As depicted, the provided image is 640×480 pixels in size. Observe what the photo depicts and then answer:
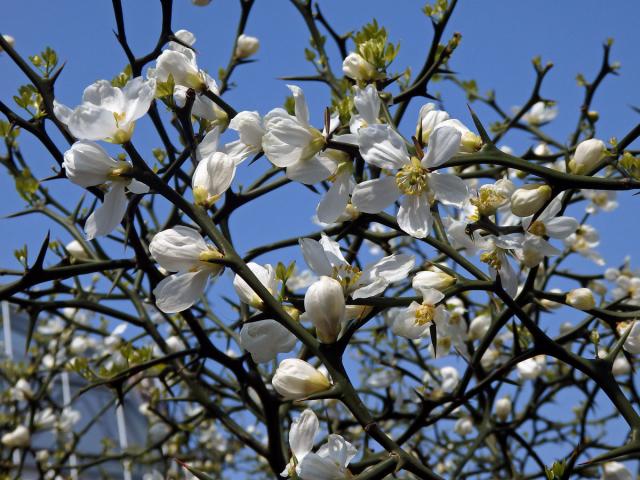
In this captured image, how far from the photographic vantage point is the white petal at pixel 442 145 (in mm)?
1283

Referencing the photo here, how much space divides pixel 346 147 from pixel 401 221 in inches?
6.9

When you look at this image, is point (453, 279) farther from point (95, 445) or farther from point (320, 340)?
point (95, 445)

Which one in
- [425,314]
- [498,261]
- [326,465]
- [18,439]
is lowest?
[326,465]

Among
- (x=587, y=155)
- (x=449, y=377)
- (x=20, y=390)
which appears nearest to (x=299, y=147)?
(x=587, y=155)

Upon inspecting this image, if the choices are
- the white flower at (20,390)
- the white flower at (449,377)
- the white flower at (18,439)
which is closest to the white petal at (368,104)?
the white flower at (449,377)

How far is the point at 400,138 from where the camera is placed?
1320 mm

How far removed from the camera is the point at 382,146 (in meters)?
1.30

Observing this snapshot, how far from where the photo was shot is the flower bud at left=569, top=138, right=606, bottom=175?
1432mm

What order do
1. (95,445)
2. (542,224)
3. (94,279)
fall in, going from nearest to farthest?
A: (542,224) → (94,279) → (95,445)

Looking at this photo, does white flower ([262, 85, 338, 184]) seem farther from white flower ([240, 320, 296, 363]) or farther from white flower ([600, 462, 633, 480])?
white flower ([600, 462, 633, 480])

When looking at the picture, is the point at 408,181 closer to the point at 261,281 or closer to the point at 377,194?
the point at 377,194

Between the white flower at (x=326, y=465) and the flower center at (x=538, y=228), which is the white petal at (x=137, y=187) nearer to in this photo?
the white flower at (x=326, y=465)

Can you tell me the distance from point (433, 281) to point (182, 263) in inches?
18.3

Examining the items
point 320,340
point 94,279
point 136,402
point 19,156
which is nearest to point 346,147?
point 320,340
